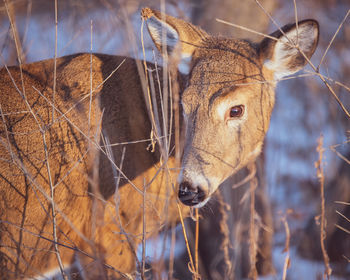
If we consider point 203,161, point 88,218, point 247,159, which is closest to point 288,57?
point 247,159

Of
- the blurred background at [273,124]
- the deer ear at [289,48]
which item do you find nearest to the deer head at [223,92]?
the deer ear at [289,48]

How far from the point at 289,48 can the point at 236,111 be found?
0.95 metres

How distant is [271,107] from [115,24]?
9.58 feet

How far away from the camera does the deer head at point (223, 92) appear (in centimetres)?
321

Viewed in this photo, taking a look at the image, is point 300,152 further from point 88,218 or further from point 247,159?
point 88,218

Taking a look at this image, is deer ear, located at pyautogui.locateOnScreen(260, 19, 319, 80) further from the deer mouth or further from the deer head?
the deer mouth

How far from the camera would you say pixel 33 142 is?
3326 mm

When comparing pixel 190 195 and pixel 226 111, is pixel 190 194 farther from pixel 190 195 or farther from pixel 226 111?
pixel 226 111

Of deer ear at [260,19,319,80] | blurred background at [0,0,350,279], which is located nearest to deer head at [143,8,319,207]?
deer ear at [260,19,319,80]

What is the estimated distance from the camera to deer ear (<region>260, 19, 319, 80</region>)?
343 centimetres

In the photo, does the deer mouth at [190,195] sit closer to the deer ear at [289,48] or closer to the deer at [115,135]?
the deer at [115,135]

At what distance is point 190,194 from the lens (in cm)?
293

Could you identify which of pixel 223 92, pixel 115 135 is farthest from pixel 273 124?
pixel 115 135

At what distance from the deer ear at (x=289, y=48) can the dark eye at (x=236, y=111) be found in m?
0.70
